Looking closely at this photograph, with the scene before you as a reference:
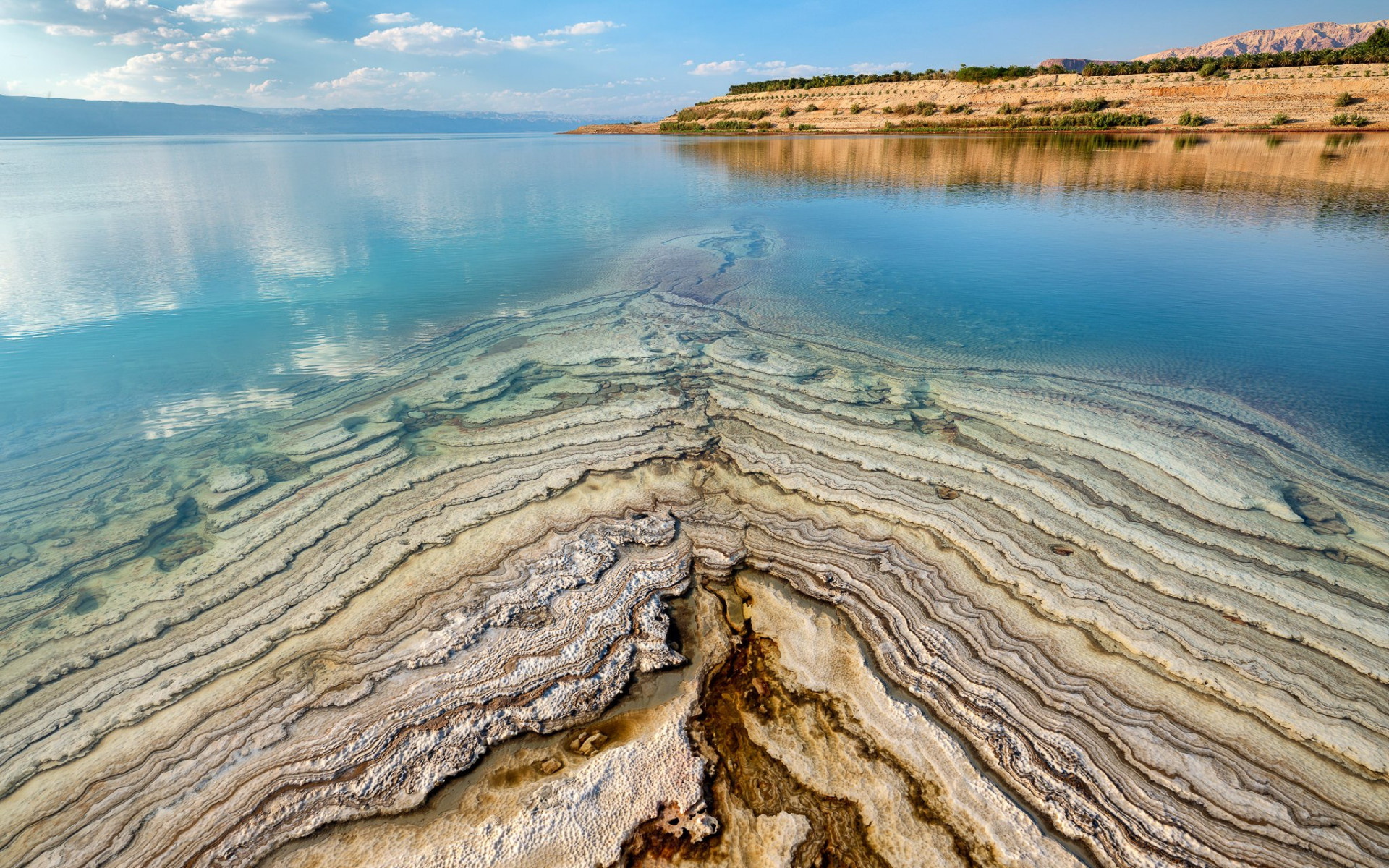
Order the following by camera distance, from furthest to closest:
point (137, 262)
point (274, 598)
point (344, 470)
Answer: point (137, 262)
point (344, 470)
point (274, 598)

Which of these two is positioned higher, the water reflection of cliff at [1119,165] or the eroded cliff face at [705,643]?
the water reflection of cliff at [1119,165]

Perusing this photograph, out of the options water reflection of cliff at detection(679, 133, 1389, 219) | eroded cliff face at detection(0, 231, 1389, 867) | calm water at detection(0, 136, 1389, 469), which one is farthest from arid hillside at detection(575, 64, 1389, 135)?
eroded cliff face at detection(0, 231, 1389, 867)

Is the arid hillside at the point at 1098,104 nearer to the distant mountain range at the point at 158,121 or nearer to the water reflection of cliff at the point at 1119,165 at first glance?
the water reflection of cliff at the point at 1119,165

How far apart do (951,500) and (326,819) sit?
4735 mm

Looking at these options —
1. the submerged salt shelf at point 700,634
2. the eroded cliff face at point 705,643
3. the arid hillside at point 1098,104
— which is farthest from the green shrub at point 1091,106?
the eroded cliff face at point 705,643

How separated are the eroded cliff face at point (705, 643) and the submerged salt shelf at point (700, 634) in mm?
23

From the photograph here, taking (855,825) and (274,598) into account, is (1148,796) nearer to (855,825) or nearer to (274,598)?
(855,825)

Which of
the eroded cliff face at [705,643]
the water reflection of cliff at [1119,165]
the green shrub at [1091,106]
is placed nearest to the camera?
the eroded cliff face at [705,643]

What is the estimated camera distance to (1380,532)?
14.8 ft

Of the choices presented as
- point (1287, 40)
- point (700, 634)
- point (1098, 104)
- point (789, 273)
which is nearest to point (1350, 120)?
point (1098, 104)

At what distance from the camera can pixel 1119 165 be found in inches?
973

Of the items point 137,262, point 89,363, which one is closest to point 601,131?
point 137,262

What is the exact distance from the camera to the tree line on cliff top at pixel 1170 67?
37.2 metres

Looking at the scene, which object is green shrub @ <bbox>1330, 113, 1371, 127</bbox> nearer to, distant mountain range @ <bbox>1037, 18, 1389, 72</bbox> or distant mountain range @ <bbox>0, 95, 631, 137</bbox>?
distant mountain range @ <bbox>1037, 18, 1389, 72</bbox>
